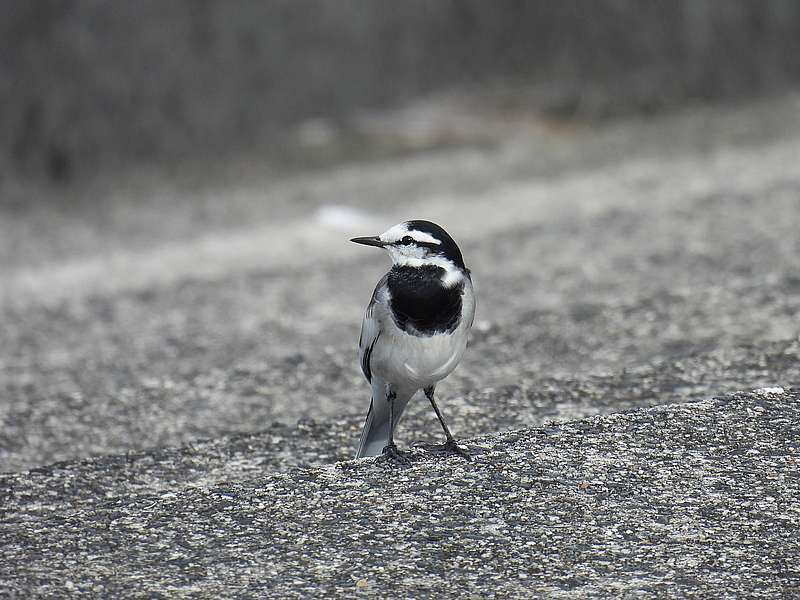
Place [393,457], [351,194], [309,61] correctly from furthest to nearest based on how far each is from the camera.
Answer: [309,61], [351,194], [393,457]

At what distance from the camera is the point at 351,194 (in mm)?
9758

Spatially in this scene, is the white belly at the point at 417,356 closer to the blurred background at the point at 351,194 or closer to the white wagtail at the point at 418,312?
the white wagtail at the point at 418,312

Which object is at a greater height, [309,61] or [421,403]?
[309,61]

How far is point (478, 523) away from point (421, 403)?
1488mm

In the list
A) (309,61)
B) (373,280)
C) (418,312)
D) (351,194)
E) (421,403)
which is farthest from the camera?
(309,61)

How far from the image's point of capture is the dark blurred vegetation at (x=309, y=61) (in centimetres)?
1056

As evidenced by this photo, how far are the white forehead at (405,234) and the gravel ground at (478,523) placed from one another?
2.37 feet

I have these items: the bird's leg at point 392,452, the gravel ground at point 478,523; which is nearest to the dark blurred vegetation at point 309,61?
the gravel ground at point 478,523

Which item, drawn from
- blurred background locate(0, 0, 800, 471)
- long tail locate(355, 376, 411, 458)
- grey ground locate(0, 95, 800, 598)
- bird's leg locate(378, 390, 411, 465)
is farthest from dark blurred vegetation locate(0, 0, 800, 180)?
bird's leg locate(378, 390, 411, 465)

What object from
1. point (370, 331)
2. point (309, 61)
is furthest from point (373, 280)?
point (309, 61)

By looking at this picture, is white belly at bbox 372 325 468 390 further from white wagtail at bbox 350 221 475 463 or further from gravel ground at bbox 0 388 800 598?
gravel ground at bbox 0 388 800 598

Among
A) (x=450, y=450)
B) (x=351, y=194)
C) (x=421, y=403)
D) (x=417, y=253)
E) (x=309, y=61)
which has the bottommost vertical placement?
A: (x=421, y=403)

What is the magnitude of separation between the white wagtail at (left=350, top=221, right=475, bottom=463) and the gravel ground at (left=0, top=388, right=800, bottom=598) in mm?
312

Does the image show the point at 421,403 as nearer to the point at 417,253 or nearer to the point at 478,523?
the point at 417,253
